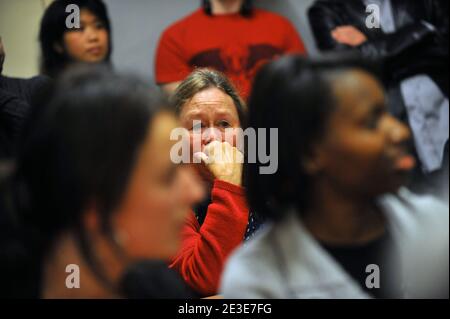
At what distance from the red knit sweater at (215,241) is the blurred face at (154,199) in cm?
22

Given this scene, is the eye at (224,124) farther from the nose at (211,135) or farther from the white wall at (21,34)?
the white wall at (21,34)

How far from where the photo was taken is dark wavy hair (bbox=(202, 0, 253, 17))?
4.35 ft

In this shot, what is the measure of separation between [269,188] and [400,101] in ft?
0.80

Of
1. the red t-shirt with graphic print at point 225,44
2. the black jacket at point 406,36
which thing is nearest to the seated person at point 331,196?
the black jacket at point 406,36

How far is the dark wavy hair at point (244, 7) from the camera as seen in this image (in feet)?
4.35

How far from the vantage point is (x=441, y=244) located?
0.80 metres

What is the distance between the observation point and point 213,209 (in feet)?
3.26

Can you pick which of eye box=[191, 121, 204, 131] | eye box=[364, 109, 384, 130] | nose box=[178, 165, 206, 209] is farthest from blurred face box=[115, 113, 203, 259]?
eye box=[191, 121, 204, 131]

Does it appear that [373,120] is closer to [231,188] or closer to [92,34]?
[231,188]

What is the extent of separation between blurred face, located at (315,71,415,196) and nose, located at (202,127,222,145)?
1.07 ft
